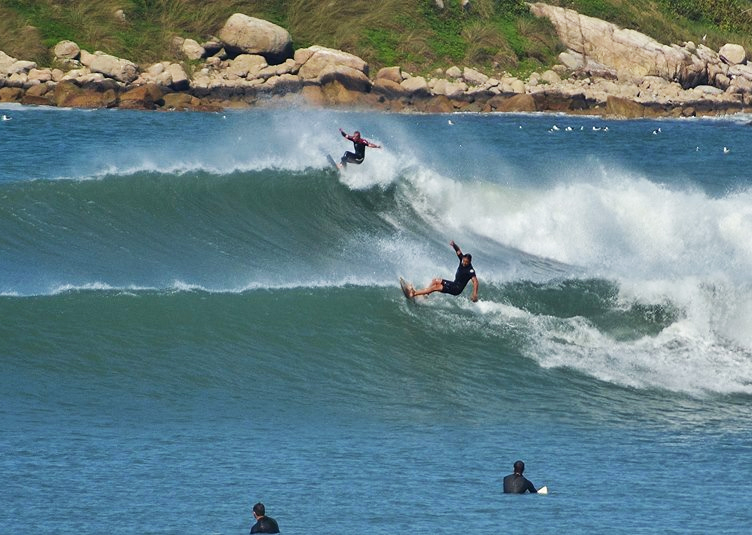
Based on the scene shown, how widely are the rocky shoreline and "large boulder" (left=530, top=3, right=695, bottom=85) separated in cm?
6

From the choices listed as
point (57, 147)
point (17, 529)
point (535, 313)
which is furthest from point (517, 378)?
point (57, 147)

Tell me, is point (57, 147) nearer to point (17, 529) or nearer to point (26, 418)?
point (26, 418)

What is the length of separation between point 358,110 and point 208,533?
1715 inches

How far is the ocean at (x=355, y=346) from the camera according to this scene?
36.6ft

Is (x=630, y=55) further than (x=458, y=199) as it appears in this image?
Yes

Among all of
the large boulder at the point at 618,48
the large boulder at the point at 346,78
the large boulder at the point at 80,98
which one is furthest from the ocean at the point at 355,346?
the large boulder at the point at 618,48

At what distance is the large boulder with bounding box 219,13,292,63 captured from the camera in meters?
55.9

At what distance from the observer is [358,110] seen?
52.7 meters

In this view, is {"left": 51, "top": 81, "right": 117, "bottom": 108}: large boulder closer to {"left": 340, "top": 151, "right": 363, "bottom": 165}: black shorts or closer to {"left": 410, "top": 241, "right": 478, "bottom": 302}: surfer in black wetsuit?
{"left": 340, "top": 151, "right": 363, "bottom": 165}: black shorts

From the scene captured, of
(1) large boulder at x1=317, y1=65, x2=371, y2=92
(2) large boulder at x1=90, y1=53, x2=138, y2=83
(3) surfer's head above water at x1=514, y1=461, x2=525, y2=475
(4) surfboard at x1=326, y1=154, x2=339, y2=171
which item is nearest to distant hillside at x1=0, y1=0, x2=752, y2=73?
(2) large boulder at x1=90, y1=53, x2=138, y2=83

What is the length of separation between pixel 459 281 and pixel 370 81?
A: 39363 mm

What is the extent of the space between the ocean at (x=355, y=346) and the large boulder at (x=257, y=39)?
25604 millimetres

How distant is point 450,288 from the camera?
17.5 m

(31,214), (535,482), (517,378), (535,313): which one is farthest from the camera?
(31,214)
